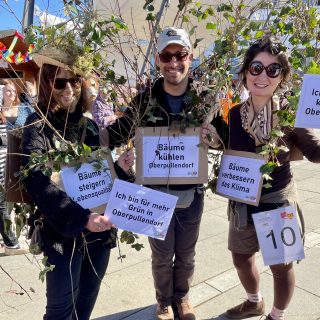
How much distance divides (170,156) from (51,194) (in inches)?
26.9

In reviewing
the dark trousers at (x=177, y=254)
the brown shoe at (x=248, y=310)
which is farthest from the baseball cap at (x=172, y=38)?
the brown shoe at (x=248, y=310)

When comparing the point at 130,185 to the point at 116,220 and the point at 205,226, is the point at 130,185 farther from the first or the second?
the point at 205,226

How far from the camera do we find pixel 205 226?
441 centimetres

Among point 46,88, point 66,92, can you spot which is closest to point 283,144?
point 66,92

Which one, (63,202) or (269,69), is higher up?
(269,69)

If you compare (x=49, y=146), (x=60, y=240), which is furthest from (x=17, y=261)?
(x=49, y=146)

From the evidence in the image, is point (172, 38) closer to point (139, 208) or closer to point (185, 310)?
point (139, 208)

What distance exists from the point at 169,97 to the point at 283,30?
746 millimetres

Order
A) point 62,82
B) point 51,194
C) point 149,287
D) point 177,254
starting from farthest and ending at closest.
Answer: point 149,287
point 177,254
point 62,82
point 51,194

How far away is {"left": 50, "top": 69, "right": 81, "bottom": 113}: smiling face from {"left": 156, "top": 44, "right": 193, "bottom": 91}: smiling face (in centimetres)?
51

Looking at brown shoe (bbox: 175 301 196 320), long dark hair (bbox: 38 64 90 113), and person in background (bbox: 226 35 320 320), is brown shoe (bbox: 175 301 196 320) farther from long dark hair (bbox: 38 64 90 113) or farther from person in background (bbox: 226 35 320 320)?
long dark hair (bbox: 38 64 90 113)

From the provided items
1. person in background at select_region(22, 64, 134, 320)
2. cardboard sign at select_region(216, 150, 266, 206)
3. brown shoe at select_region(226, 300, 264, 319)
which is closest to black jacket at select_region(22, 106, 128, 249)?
person in background at select_region(22, 64, 134, 320)

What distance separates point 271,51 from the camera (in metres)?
1.93

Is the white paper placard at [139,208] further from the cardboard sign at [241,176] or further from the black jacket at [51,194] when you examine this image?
the cardboard sign at [241,176]
